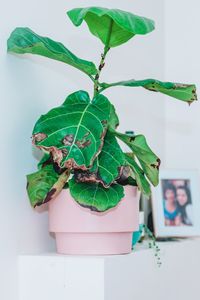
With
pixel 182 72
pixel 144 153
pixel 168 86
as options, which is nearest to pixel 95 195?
pixel 144 153

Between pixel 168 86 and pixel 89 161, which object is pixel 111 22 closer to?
pixel 168 86

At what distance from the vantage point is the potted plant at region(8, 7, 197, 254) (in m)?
1.32

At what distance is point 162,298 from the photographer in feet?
5.64

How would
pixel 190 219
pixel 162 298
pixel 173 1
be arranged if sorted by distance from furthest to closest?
pixel 173 1, pixel 190 219, pixel 162 298

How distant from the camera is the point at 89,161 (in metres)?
1.30

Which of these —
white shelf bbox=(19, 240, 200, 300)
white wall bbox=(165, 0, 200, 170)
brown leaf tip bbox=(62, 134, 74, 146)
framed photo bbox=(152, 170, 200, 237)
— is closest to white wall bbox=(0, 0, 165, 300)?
white shelf bbox=(19, 240, 200, 300)

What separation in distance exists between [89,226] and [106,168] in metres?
0.16

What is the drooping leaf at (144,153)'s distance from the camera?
1.45 meters

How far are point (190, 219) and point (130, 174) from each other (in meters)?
0.67

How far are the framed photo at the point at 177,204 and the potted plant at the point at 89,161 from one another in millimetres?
510

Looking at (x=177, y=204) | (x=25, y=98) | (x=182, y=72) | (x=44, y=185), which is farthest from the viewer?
(x=182, y=72)

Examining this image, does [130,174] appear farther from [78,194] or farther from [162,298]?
[162,298]

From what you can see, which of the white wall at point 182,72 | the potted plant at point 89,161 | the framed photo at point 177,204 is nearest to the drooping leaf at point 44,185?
the potted plant at point 89,161

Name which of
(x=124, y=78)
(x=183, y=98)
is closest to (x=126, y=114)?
(x=124, y=78)
